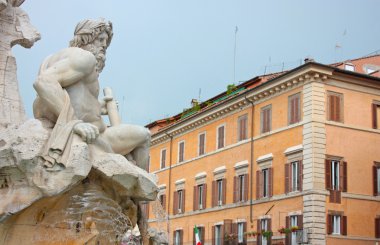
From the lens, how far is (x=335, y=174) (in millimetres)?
28969

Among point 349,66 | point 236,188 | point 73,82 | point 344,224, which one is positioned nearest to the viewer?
point 73,82

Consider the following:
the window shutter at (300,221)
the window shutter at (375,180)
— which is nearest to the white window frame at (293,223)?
the window shutter at (300,221)

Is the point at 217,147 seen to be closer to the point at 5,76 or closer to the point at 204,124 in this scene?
the point at 204,124

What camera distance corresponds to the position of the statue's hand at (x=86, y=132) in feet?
16.6

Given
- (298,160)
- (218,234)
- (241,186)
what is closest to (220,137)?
(241,186)

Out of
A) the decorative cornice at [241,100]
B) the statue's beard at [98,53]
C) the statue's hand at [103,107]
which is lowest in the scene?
the statue's hand at [103,107]

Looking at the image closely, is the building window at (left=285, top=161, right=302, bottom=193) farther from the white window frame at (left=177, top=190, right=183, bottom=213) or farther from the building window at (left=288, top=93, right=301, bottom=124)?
the white window frame at (left=177, top=190, right=183, bottom=213)

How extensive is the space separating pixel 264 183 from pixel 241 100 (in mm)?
4944

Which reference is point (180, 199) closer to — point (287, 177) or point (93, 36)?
point (287, 177)

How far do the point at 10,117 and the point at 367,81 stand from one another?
87.7ft

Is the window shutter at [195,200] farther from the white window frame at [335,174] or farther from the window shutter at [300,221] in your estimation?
the white window frame at [335,174]

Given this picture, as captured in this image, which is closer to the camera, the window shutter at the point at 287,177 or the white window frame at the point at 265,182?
the window shutter at the point at 287,177

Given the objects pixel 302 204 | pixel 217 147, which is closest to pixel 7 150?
pixel 302 204

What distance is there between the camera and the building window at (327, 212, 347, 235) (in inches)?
1105
